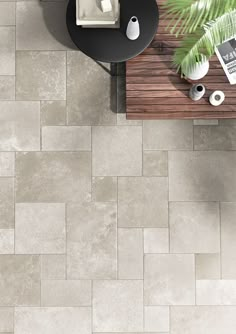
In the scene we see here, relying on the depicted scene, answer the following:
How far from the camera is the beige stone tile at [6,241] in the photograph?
2996 millimetres

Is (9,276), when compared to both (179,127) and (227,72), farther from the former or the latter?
(227,72)

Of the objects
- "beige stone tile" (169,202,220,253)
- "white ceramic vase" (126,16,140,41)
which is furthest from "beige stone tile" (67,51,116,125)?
"beige stone tile" (169,202,220,253)

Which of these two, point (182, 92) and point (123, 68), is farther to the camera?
point (123, 68)

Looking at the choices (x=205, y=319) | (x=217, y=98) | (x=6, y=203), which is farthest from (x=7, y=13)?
(x=205, y=319)

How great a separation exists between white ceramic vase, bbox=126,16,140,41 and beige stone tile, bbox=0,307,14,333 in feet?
5.91

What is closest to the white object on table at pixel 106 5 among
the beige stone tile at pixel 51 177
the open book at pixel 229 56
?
the open book at pixel 229 56

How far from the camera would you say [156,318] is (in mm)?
2980

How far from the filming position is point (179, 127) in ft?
9.91

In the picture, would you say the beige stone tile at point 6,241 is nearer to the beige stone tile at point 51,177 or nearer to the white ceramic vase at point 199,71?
the beige stone tile at point 51,177

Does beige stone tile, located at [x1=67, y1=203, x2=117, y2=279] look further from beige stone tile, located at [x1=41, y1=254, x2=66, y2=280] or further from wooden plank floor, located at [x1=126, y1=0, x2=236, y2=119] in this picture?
wooden plank floor, located at [x1=126, y1=0, x2=236, y2=119]

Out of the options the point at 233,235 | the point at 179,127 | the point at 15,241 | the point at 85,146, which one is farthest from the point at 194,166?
the point at 15,241

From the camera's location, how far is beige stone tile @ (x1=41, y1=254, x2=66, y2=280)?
9.79 ft

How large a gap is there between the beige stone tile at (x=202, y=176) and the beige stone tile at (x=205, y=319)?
2.26 ft

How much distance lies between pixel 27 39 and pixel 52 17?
0.21m
